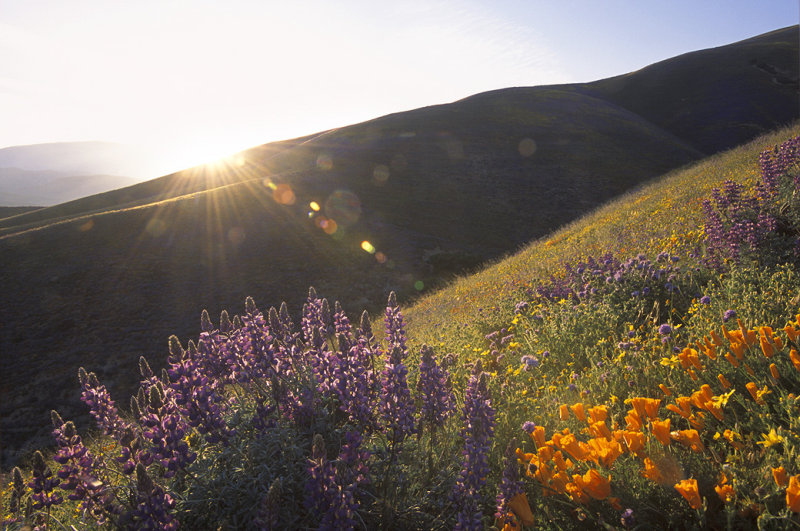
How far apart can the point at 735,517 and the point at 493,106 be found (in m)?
Answer: 56.9

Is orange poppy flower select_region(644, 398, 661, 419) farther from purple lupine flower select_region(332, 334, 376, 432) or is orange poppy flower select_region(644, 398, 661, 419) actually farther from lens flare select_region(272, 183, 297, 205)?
lens flare select_region(272, 183, 297, 205)

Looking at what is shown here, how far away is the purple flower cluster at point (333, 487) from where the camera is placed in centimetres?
252

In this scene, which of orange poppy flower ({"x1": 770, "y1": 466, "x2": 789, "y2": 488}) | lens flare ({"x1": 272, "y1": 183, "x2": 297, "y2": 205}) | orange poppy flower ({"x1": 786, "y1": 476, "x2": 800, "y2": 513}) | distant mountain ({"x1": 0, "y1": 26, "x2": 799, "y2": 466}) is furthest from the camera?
lens flare ({"x1": 272, "y1": 183, "x2": 297, "y2": 205})

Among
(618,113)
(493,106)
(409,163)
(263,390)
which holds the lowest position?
(263,390)

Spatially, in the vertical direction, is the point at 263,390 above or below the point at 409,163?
below

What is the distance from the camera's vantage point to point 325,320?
208 inches

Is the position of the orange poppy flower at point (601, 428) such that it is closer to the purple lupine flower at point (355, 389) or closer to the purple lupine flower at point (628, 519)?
the purple lupine flower at point (628, 519)

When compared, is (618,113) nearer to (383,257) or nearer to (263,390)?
(383,257)

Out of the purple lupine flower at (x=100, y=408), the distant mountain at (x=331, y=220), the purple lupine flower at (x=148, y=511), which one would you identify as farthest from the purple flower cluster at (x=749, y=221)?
the distant mountain at (x=331, y=220)

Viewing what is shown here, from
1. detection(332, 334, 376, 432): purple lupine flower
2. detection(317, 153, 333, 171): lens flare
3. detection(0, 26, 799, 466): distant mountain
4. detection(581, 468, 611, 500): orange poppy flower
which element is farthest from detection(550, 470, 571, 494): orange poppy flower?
detection(317, 153, 333, 171): lens flare

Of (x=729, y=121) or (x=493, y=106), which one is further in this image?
(x=493, y=106)

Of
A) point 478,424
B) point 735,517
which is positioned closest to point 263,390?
point 478,424

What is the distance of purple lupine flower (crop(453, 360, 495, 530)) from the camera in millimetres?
2748

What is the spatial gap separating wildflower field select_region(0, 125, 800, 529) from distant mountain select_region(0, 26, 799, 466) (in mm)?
11303
